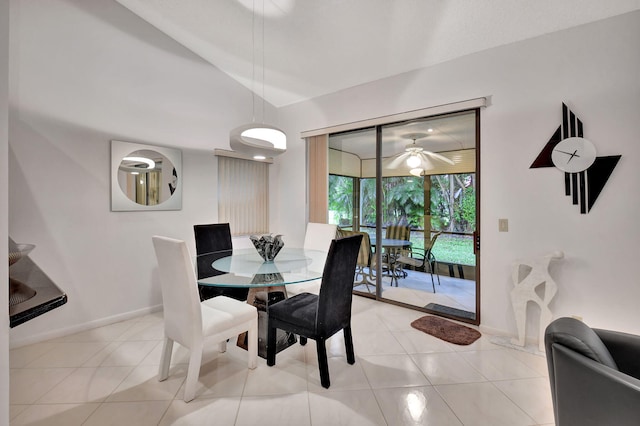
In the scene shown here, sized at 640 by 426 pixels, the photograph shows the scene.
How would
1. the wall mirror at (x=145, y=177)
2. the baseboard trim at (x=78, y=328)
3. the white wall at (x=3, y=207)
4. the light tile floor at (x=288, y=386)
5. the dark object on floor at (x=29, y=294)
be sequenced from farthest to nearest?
the wall mirror at (x=145, y=177)
the baseboard trim at (x=78, y=328)
the light tile floor at (x=288, y=386)
the dark object on floor at (x=29, y=294)
the white wall at (x=3, y=207)

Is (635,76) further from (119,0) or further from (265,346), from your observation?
(119,0)

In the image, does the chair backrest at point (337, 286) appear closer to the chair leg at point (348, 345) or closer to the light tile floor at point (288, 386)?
the chair leg at point (348, 345)

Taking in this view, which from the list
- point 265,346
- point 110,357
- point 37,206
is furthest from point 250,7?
point 110,357

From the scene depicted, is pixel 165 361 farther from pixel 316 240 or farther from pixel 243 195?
pixel 243 195

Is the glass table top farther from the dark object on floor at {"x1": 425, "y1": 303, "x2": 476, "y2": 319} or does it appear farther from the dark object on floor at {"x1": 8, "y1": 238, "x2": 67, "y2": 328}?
the dark object on floor at {"x1": 425, "y1": 303, "x2": 476, "y2": 319}

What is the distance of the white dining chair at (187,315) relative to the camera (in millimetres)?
1704

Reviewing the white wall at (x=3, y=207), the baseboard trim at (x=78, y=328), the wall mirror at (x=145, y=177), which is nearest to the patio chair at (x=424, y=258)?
the wall mirror at (x=145, y=177)

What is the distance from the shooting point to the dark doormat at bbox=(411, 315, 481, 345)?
→ 8.51 ft

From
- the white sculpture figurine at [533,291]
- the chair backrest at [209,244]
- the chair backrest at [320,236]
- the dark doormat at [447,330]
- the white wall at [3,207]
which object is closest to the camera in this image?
the white wall at [3,207]

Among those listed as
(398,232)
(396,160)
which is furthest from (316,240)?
(396,160)

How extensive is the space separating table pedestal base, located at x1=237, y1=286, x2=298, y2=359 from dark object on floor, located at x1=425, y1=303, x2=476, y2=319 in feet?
5.44

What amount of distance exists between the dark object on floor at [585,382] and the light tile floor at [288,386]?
2.41 ft

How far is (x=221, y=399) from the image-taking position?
5.86 ft

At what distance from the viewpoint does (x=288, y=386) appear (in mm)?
1925
